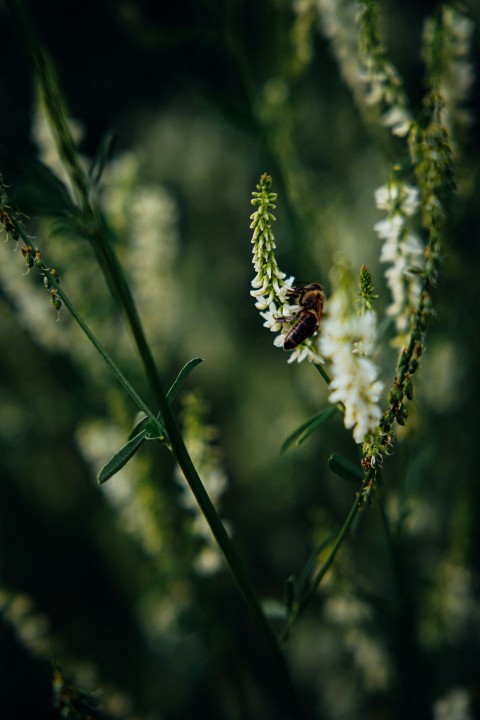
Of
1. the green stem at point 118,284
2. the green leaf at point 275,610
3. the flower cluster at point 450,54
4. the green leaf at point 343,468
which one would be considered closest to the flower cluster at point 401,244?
the green leaf at point 343,468

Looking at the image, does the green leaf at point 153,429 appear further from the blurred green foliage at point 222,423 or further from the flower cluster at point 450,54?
the flower cluster at point 450,54

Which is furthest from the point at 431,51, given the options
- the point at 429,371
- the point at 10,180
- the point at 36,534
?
the point at 36,534

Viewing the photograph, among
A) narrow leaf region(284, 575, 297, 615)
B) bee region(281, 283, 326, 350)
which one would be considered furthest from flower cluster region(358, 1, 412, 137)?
narrow leaf region(284, 575, 297, 615)

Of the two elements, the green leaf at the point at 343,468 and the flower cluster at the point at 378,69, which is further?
the flower cluster at the point at 378,69

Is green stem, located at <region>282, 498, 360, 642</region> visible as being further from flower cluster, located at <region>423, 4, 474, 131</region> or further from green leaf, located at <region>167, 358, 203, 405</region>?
flower cluster, located at <region>423, 4, 474, 131</region>

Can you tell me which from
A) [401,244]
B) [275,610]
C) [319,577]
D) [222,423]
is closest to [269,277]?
[401,244]

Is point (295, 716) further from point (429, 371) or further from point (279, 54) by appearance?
point (279, 54)
